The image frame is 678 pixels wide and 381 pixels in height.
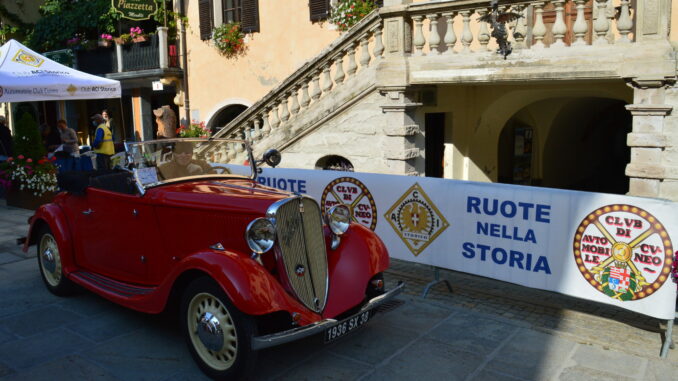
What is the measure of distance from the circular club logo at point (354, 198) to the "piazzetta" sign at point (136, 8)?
10.6m

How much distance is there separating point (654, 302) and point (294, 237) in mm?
2983

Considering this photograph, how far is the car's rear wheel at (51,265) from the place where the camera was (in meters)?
5.95

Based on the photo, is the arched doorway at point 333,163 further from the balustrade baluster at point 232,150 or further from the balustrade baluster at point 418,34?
the balustrade baluster at point 232,150

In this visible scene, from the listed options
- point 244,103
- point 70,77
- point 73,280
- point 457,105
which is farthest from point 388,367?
point 244,103

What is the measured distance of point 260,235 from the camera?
4.19 metres

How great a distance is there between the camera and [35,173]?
10734 mm

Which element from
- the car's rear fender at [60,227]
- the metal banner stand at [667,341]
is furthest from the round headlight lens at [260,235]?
the metal banner stand at [667,341]

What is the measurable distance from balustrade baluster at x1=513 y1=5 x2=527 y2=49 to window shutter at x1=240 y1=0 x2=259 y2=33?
7811 millimetres

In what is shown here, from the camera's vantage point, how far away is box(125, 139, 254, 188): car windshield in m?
5.13

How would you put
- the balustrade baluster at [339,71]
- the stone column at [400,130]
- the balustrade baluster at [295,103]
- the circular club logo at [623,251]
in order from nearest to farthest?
the circular club logo at [623,251], the stone column at [400,130], the balustrade baluster at [339,71], the balustrade baluster at [295,103]

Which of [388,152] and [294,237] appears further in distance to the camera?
[388,152]

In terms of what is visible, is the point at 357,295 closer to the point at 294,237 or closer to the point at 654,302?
the point at 294,237

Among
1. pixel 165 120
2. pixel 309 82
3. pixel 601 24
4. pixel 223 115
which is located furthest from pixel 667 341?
pixel 223 115

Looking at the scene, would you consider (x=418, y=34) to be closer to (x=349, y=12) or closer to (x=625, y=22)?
(x=625, y=22)
